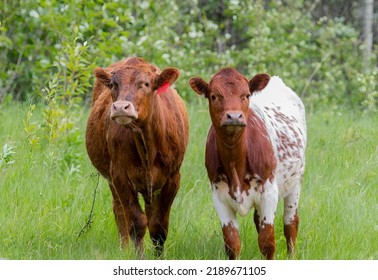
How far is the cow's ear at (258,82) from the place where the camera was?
7.77 meters

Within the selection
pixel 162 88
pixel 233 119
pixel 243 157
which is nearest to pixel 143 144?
pixel 162 88

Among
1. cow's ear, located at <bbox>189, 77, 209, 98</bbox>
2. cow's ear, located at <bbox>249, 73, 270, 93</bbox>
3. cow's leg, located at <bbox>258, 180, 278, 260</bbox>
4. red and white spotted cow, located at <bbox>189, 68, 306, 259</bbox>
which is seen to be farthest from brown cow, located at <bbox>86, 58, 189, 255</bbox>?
cow's leg, located at <bbox>258, 180, 278, 260</bbox>

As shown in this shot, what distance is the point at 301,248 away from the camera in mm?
8406

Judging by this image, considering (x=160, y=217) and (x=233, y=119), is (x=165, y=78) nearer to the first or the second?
(x=233, y=119)

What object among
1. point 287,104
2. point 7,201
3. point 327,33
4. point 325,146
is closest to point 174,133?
point 287,104

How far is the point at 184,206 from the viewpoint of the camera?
9375 millimetres

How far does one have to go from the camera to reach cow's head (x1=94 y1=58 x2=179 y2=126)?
7336 mm

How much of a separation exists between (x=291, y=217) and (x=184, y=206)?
126cm

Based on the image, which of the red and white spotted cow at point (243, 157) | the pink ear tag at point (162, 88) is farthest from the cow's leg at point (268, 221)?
the pink ear tag at point (162, 88)

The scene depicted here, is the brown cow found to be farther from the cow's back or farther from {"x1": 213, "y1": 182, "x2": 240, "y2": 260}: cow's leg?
the cow's back

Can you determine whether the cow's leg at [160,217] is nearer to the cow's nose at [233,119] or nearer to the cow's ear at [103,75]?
the cow's ear at [103,75]

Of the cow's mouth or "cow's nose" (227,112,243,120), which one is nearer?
"cow's nose" (227,112,243,120)

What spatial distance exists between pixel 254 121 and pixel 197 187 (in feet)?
7.05

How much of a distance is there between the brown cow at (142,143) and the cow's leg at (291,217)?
1.05 m
